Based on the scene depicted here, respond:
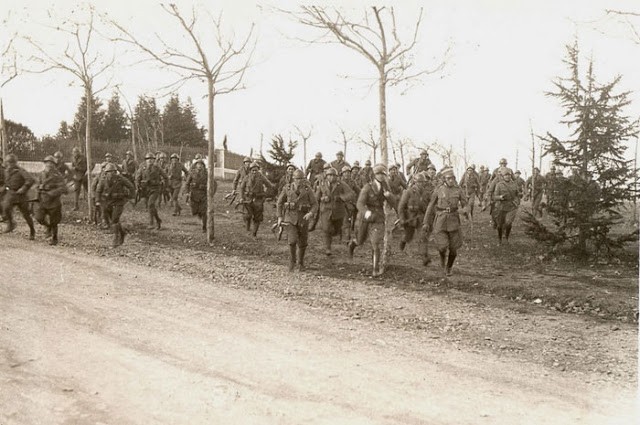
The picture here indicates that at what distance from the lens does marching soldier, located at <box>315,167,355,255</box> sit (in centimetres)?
1401

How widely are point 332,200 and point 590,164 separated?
5539 mm

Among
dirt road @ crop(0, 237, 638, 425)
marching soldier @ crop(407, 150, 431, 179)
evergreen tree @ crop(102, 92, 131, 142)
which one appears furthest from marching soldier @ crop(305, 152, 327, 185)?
evergreen tree @ crop(102, 92, 131, 142)

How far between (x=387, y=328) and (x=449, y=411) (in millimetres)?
2723

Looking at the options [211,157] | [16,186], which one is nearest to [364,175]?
[211,157]

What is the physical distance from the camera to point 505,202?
16.5 metres

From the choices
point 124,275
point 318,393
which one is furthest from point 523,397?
point 124,275

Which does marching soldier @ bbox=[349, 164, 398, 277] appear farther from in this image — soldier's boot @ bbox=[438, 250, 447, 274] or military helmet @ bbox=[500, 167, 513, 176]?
military helmet @ bbox=[500, 167, 513, 176]

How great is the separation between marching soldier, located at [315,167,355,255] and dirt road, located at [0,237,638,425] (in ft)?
18.1

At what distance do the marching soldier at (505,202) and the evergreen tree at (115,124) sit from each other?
2067 inches

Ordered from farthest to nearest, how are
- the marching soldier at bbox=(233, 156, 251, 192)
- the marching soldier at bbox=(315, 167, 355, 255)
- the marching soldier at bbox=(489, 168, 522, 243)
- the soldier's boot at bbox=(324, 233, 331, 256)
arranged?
1. the marching soldier at bbox=(233, 156, 251, 192)
2. the marching soldier at bbox=(489, 168, 522, 243)
3. the marching soldier at bbox=(315, 167, 355, 255)
4. the soldier's boot at bbox=(324, 233, 331, 256)

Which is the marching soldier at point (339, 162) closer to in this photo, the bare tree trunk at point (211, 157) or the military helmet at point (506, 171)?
the military helmet at point (506, 171)

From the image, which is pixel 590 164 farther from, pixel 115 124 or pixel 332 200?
pixel 115 124

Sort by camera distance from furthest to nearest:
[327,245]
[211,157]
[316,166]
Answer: [316,166], [211,157], [327,245]

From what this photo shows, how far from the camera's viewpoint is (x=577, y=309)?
9570mm
